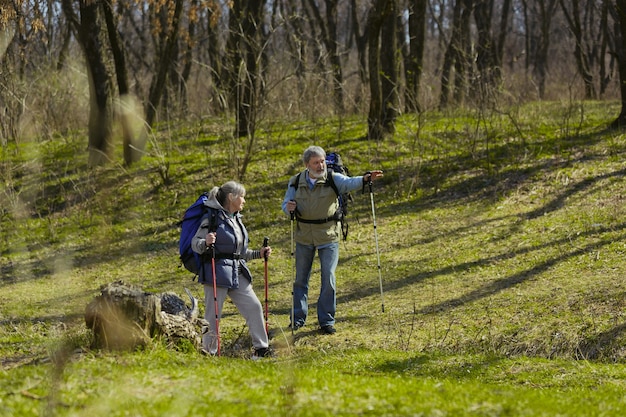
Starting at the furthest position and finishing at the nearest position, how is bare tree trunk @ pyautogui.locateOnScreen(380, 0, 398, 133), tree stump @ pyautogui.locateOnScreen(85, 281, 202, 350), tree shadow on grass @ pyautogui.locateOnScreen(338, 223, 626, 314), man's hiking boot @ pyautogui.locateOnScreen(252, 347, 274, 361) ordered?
bare tree trunk @ pyautogui.locateOnScreen(380, 0, 398, 133) → tree shadow on grass @ pyautogui.locateOnScreen(338, 223, 626, 314) → man's hiking boot @ pyautogui.locateOnScreen(252, 347, 274, 361) → tree stump @ pyautogui.locateOnScreen(85, 281, 202, 350)

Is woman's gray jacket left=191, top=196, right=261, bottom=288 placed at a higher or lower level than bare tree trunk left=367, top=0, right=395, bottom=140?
lower

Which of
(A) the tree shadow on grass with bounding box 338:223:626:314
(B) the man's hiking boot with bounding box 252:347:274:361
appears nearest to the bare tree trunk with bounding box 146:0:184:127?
(A) the tree shadow on grass with bounding box 338:223:626:314

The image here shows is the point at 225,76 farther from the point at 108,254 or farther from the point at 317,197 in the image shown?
the point at 317,197

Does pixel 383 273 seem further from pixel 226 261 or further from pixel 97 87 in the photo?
pixel 97 87

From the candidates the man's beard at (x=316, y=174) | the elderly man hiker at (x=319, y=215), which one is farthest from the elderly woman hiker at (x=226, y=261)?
the man's beard at (x=316, y=174)

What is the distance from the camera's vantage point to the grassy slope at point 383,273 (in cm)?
589

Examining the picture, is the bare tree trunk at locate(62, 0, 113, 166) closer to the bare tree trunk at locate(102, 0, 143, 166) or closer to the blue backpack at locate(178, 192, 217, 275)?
the bare tree trunk at locate(102, 0, 143, 166)

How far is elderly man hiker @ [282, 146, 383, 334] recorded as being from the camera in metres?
9.57

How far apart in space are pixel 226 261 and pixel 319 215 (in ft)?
5.49

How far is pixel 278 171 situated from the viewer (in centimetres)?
1916

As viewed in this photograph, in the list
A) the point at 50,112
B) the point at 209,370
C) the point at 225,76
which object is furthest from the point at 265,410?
the point at 225,76

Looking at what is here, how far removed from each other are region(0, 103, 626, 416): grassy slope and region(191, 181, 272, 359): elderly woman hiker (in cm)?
48

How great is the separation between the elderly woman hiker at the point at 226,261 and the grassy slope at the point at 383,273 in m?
0.48

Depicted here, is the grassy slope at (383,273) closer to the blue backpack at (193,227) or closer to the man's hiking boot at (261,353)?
the man's hiking boot at (261,353)
